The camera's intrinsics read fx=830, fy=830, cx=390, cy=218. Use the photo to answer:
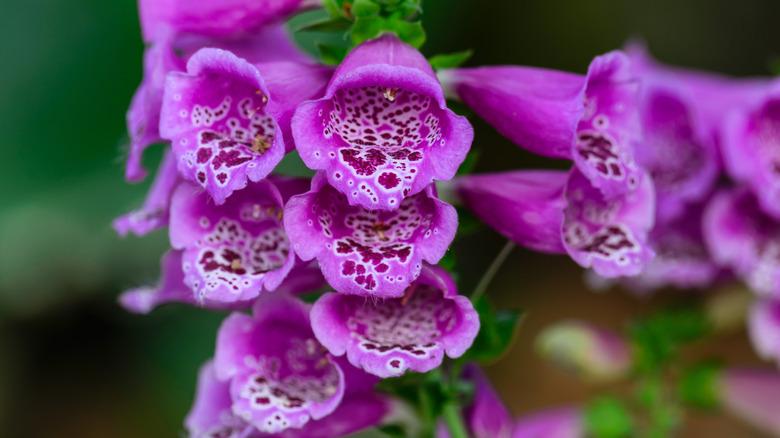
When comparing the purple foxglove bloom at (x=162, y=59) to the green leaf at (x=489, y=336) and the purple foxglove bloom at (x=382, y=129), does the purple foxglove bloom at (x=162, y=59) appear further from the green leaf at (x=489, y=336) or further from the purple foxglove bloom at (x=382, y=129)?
the green leaf at (x=489, y=336)

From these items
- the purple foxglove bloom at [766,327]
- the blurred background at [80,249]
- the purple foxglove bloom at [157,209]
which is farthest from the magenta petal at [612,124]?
the blurred background at [80,249]

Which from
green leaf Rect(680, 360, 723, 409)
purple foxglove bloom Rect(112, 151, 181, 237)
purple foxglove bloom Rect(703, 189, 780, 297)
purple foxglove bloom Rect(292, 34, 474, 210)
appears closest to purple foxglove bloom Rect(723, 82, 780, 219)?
purple foxglove bloom Rect(703, 189, 780, 297)

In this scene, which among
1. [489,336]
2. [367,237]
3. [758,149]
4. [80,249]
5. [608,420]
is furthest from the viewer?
[80,249]

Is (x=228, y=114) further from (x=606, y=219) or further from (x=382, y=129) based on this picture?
(x=606, y=219)

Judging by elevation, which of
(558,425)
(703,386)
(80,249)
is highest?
(703,386)

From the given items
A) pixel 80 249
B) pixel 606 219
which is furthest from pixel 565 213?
pixel 80 249

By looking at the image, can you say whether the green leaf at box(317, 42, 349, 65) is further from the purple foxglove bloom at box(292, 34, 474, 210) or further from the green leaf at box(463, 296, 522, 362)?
the green leaf at box(463, 296, 522, 362)

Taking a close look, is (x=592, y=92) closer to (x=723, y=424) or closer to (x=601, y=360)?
(x=601, y=360)
